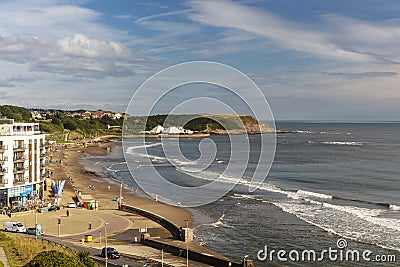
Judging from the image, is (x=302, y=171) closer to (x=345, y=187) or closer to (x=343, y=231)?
(x=345, y=187)

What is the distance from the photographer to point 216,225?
3756 cm

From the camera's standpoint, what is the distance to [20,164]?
42469 mm

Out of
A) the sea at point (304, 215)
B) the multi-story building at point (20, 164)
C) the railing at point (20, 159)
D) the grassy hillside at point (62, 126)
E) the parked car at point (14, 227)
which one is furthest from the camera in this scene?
the grassy hillside at point (62, 126)

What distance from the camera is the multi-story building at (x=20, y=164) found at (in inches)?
1606

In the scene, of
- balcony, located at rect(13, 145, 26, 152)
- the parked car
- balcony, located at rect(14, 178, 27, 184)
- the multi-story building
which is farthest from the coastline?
the parked car

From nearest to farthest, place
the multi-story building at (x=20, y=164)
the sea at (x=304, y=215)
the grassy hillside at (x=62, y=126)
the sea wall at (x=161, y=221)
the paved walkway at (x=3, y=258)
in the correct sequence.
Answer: the paved walkway at (x=3, y=258)
the sea at (x=304, y=215)
the sea wall at (x=161, y=221)
the multi-story building at (x=20, y=164)
the grassy hillside at (x=62, y=126)

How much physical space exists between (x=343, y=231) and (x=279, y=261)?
29.0 ft

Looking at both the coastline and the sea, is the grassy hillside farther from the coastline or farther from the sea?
the sea

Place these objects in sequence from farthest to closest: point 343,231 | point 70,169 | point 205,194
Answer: point 70,169
point 205,194
point 343,231

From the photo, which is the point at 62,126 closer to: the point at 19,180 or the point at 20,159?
the point at 20,159

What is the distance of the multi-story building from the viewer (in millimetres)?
40781

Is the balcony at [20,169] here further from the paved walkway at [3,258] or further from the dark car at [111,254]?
the paved walkway at [3,258]

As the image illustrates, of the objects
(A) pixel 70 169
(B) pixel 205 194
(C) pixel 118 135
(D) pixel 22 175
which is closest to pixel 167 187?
(B) pixel 205 194

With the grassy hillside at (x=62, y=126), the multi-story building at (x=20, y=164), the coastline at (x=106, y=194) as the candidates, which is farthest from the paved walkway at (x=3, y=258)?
the grassy hillside at (x=62, y=126)
